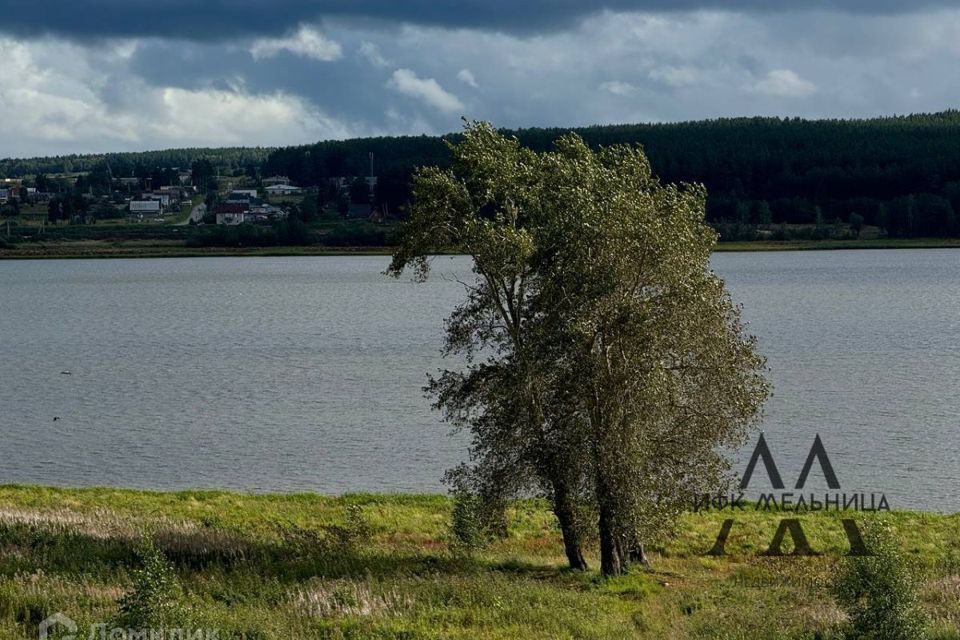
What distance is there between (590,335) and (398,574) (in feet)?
22.0

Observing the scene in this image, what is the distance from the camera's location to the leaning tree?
1108 inches

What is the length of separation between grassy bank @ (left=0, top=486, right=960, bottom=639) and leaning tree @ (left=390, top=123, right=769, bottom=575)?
2214mm

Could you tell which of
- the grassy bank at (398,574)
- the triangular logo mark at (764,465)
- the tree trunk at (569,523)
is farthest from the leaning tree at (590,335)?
the triangular logo mark at (764,465)

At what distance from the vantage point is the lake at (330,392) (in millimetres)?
47281

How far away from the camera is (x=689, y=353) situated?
94.5ft

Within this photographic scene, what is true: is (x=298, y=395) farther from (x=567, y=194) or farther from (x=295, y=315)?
(x=295, y=315)

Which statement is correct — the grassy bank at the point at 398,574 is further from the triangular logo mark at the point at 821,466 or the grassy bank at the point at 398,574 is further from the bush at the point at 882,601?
the triangular logo mark at the point at 821,466

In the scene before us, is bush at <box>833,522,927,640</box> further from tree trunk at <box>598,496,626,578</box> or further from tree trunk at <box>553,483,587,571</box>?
tree trunk at <box>553,483,587,571</box>

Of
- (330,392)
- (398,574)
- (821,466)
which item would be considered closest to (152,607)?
(398,574)

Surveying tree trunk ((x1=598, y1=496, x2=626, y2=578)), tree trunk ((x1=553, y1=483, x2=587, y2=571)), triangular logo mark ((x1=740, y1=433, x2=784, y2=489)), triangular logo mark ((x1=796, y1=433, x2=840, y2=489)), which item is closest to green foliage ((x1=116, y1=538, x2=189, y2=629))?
tree trunk ((x1=553, y1=483, x2=587, y2=571))

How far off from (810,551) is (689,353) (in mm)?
8676

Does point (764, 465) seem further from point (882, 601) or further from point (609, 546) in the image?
point (882, 601)

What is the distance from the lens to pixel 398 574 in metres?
26.5

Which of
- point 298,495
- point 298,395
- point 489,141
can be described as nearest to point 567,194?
point 489,141
